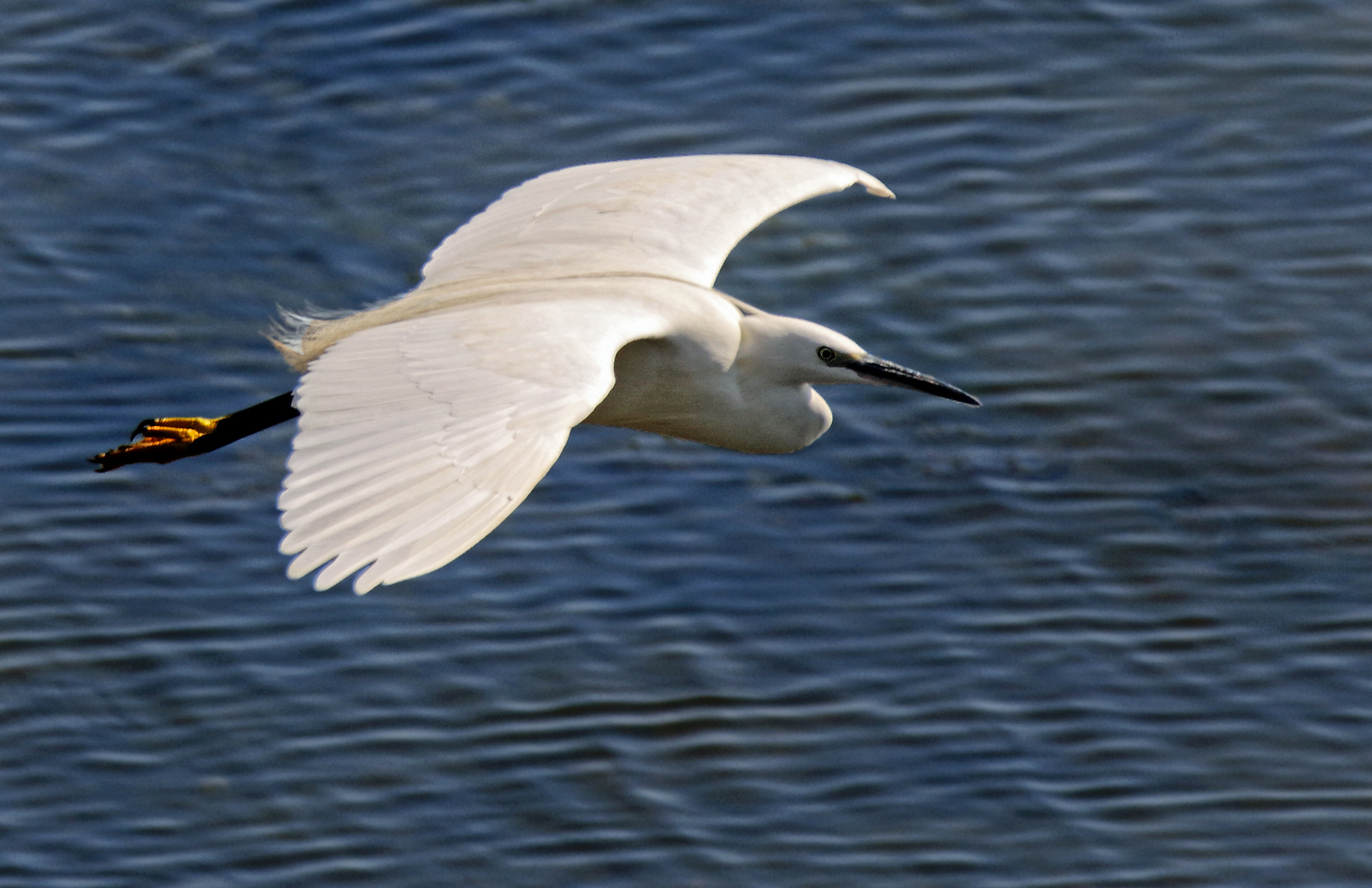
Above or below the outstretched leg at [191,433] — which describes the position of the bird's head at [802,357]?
above

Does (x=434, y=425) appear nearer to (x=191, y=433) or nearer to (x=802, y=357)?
(x=802, y=357)

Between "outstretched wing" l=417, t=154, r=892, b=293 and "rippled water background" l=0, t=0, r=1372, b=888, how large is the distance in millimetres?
3277

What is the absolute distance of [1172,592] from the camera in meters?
11.3

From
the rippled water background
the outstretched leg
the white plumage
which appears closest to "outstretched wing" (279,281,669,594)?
the white plumage

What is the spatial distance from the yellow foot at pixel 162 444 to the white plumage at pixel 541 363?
0.58 metres

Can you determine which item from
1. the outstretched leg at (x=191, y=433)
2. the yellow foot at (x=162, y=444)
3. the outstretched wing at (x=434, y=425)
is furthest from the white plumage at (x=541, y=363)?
the yellow foot at (x=162, y=444)

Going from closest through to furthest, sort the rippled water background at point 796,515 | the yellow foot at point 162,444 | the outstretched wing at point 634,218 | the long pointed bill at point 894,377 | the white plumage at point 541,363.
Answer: the white plumage at point 541,363 → the long pointed bill at point 894,377 → the outstretched wing at point 634,218 → the yellow foot at point 162,444 → the rippled water background at point 796,515

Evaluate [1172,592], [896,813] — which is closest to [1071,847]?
[896,813]

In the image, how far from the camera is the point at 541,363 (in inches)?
243

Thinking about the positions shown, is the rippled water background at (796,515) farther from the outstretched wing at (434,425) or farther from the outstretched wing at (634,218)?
the outstretched wing at (434,425)

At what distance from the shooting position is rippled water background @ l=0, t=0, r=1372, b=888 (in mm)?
10664

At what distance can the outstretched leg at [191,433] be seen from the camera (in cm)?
784

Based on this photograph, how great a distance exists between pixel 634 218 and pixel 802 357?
3.32 feet

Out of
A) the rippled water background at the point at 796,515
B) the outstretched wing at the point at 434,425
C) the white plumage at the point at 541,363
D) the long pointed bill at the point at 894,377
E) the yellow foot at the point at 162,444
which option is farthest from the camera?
the rippled water background at the point at 796,515
